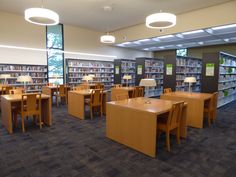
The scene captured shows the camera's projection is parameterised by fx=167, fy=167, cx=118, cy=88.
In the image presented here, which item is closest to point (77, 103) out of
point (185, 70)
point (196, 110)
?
point (196, 110)

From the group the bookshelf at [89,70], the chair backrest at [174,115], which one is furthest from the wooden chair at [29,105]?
the bookshelf at [89,70]

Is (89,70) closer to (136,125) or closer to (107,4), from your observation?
(107,4)

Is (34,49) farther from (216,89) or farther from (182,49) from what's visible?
(182,49)

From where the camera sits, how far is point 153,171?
2553 millimetres

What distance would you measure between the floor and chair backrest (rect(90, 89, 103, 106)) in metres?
1.18

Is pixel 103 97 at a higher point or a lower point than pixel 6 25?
lower

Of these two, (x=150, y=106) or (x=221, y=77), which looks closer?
(x=150, y=106)

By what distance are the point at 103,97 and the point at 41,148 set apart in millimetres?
2886

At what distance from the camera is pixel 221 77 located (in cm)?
686

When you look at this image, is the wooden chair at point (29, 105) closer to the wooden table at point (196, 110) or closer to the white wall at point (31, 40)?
the wooden table at point (196, 110)

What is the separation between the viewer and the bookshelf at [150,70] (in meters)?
9.13

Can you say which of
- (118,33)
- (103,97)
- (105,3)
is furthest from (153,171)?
(118,33)

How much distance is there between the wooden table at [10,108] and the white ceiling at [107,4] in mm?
3879

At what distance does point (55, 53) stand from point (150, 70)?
216 inches
